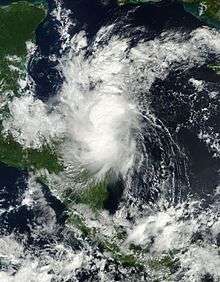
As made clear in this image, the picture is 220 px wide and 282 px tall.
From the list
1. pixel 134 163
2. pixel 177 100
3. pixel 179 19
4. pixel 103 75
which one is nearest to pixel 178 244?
pixel 134 163

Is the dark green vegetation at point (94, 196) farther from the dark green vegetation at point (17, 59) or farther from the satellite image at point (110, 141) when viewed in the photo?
the dark green vegetation at point (17, 59)

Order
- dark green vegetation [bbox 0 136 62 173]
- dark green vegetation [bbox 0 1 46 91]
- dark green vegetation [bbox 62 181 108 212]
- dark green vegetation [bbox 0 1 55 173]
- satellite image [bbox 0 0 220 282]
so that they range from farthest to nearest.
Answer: dark green vegetation [bbox 0 1 46 91], dark green vegetation [bbox 0 1 55 173], dark green vegetation [bbox 0 136 62 173], dark green vegetation [bbox 62 181 108 212], satellite image [bbox 0 0 220 282]

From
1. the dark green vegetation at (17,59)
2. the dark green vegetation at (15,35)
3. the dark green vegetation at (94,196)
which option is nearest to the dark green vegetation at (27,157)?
the dark green vegetation at (17,59)

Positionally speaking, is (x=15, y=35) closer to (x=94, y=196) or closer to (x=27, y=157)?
(x=27, y=157)

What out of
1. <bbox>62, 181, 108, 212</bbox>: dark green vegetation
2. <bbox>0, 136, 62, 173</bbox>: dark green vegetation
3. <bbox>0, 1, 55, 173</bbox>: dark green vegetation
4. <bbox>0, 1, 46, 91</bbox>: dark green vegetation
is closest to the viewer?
<bbox>62, 181, 108, 212</bbox>: dark green vegetation

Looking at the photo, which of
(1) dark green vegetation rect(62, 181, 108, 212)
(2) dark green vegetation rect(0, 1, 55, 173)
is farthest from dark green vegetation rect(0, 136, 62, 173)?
(1) dark green vegetation rect(62, 181, 108, 212)

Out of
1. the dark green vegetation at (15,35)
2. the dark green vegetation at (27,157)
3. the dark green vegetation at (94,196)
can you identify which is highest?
the dark green vegetation at (15,35)

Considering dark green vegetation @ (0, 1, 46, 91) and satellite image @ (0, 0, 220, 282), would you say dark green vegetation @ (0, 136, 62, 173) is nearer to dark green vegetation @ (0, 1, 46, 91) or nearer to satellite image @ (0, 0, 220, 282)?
satellite image @ (0, 0, 220, 282)

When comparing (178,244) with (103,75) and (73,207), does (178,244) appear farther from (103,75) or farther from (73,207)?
(103,75)
